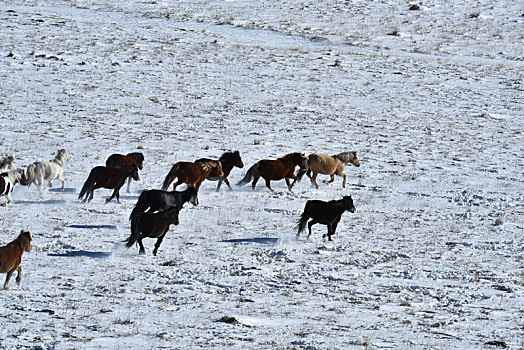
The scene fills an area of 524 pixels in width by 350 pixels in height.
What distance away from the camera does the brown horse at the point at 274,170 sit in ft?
67.2

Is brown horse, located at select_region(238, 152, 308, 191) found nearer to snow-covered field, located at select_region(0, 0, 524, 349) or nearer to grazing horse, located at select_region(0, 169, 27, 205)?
snow-covered field, located at select_region(0, 0, 524, 349)

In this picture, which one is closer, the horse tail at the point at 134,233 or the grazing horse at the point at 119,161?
the horse tail at the point at 134,233

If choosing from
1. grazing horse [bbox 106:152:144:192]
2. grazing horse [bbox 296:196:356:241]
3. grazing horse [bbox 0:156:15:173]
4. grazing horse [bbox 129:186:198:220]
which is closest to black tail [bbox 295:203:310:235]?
grazing horse [bbox 296:196:356:241]

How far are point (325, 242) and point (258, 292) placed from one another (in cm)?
384

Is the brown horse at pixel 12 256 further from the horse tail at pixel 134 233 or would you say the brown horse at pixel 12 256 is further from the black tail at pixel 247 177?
the black tail at pixel 247 177

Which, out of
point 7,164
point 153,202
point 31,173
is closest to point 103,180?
point 31,173

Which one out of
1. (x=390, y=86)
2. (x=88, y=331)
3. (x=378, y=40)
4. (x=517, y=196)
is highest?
(x=378, y=40)

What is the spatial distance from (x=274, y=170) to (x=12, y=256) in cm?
1027

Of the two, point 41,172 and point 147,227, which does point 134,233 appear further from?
point 41,172

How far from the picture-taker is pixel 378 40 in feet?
147

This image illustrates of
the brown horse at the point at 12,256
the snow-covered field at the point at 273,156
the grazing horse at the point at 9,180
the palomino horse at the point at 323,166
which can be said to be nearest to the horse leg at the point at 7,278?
the brown horse at the point at 12,256

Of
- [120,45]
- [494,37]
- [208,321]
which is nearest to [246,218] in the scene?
[208,321]

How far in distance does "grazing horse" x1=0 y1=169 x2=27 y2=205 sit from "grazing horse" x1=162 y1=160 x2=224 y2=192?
3.45 meters

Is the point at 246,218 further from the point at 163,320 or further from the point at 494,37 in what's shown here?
the point at 494,37
